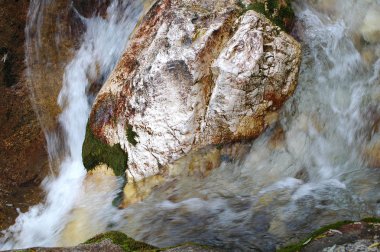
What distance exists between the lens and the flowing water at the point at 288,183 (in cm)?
575

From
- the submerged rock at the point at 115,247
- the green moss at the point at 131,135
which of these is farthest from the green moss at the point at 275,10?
the submerged rock at the point at 115,247

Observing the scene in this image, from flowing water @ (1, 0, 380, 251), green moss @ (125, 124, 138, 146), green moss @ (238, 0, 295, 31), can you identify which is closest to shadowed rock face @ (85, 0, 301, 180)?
green moss @ (125, 124, 138, 146)

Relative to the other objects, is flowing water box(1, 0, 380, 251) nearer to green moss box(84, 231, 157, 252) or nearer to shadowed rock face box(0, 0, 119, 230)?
shadowed rock face box(0, 0, 119, 230)

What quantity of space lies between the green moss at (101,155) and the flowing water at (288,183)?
26cm

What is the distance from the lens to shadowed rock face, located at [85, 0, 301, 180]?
632cm

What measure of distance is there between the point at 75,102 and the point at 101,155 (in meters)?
1.57

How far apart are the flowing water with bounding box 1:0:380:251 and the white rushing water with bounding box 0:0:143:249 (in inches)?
1.2

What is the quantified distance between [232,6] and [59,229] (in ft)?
14.7

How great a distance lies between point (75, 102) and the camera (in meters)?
8.34

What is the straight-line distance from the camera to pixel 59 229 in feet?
23.4

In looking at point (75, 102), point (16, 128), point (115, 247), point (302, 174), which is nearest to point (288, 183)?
point (302, 174)

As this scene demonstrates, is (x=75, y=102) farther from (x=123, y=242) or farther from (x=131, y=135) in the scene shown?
(x=123, y=242)

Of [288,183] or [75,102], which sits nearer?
[288,183]

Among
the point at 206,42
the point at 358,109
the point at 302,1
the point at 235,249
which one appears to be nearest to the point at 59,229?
the point at 235,249
